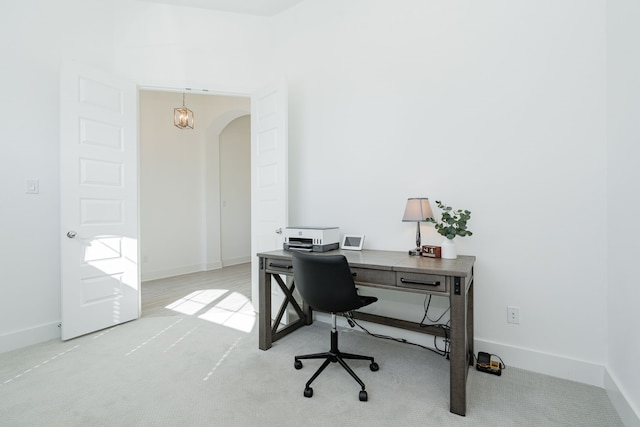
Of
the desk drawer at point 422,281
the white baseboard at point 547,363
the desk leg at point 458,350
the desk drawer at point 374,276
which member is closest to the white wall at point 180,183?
the desk drawer at point 374,276

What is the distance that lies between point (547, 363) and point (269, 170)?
2677mm

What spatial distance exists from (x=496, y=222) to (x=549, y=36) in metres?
1.25

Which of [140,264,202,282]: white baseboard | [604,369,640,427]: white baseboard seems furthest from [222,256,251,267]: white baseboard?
[604,369,640,427]: white baseboard

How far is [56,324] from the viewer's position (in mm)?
2521

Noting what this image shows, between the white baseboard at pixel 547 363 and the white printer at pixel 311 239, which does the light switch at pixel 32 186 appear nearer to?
the white printer at pixel 311 239

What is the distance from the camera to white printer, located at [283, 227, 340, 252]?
2330mm

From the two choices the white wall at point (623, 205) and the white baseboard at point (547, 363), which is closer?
the white wall at point (623, 205)

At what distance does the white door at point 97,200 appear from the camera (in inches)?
96.1

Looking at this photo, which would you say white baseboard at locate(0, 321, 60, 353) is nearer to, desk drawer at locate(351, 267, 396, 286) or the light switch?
the light switch

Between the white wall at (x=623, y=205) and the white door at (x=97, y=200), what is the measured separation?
3674 mm

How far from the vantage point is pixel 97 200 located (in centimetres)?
262

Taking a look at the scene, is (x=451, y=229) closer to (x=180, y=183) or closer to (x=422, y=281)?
(x=422, y=281)

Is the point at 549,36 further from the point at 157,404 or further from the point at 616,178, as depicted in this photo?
Answer: the point at 157,404

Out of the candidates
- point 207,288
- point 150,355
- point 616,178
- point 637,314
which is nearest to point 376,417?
point 637,314
